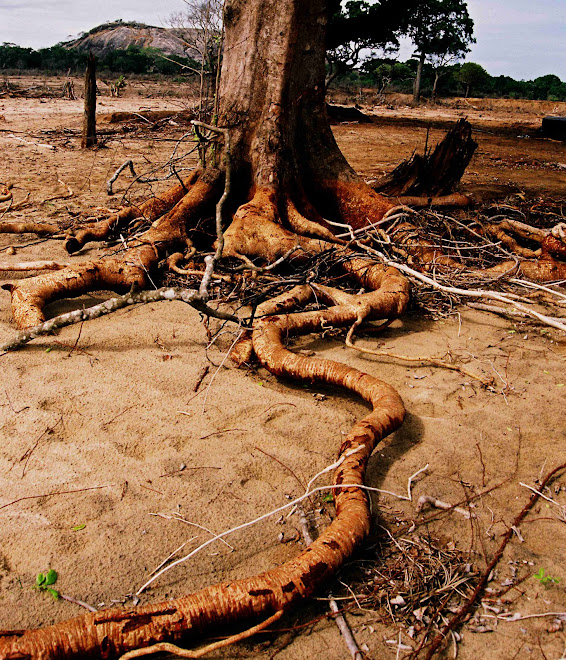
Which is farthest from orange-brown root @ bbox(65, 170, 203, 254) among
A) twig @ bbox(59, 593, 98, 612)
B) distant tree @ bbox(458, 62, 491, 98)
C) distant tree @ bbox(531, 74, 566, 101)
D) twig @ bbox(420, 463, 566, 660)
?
distant tree @ bbox(531, 74, 566, 101)

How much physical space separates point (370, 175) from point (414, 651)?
7.99 meters

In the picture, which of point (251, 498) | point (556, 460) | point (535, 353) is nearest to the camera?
point (251, 498)

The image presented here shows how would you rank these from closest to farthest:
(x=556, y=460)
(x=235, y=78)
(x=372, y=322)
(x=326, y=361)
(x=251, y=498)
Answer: (x=251, y=498), (x=556, y=460), (x=326, y=361), (x=372, y=322), (x=235, y=78)

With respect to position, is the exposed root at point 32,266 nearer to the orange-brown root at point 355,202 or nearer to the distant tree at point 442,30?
the orange-brown root at point 355,202

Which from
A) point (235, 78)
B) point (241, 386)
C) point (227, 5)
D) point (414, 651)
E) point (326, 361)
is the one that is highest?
point (227, 5)

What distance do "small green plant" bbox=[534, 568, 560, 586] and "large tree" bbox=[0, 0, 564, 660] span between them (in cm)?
68

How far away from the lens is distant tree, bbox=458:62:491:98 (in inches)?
1608

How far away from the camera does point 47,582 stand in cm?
193

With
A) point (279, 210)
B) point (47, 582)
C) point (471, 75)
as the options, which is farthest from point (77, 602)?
point (471, 75)

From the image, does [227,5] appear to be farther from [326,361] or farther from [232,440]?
[232,440]

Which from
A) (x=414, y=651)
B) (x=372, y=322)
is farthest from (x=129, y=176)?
(x=414, y=651)

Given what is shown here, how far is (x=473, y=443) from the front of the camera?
2.66 metres

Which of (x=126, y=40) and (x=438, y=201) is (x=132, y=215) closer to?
(x=438, y=201)

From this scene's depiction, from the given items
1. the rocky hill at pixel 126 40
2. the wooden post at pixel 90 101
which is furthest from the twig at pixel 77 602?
the rocky hill at pixel 126 40
